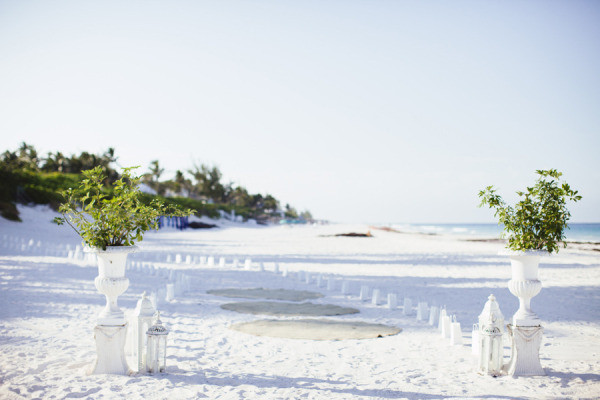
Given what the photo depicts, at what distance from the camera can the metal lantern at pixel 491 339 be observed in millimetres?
5395

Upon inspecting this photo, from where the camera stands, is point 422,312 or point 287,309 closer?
point 422,312

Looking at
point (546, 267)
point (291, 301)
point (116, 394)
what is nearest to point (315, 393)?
point (116, 394)

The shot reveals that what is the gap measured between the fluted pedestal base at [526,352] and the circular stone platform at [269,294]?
20.6ft

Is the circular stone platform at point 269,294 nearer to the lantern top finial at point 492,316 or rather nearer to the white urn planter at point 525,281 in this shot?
the lantern top finial at point 492,316

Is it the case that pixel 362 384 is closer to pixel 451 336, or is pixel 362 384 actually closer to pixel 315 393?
pixel 315 393

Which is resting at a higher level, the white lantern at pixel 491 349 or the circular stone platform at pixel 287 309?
the white lantern at pixel 491 349

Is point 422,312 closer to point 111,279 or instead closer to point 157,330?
point 157,330

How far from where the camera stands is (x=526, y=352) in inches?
216

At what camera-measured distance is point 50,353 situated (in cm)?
624

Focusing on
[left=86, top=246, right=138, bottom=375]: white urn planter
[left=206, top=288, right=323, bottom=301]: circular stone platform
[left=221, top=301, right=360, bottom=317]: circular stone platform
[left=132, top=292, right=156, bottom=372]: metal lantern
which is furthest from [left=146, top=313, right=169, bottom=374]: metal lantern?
[left=206, top=288, right=323, bottom=301]: circular stone platform

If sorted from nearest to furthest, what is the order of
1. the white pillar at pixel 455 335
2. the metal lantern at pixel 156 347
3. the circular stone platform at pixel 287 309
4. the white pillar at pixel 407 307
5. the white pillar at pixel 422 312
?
the metal lantern at pixel 156 347 < the white pillar at pixel 455 335 < the white pillar at pixel 422 312 < the circular stone platform at pixel 287 309 < the white pillar at pixel 407 307

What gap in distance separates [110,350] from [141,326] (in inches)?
16.3

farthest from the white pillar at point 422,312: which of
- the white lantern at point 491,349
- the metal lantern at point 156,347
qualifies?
the metal lantern at point 156,347

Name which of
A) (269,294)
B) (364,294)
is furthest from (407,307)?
(269,294)
